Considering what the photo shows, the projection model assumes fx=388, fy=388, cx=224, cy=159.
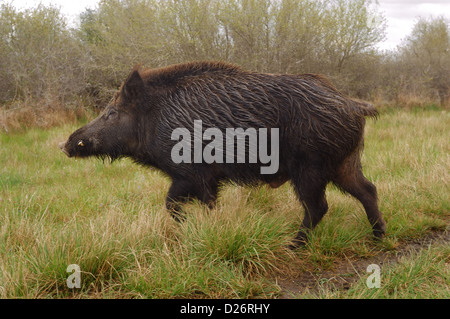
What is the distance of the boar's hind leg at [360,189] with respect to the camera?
347 cm

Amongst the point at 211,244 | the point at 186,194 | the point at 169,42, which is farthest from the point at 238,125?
the point at 169,42

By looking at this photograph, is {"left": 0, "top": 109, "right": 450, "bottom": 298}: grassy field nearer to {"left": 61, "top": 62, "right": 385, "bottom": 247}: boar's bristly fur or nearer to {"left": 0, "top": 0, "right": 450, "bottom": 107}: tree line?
{"left": 61, "top": 62, "right": 385, "bottom": 247}: boar's bristly fur

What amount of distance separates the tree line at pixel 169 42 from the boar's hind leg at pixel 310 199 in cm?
601

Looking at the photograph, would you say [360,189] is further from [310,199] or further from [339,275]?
[339,275]

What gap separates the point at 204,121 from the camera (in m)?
3.42

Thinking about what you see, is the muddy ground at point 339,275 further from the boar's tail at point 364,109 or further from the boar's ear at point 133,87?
the boar's ear at point 133,87

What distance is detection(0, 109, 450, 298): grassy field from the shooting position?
259 centimetres

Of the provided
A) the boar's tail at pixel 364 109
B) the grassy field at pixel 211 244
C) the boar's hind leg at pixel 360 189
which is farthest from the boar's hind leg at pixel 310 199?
the boar's tail at pixel 364 109

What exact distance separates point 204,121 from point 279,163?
0.75 m

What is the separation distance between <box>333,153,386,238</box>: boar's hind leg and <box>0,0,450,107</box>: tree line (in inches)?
228

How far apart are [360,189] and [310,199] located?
21.9 inches

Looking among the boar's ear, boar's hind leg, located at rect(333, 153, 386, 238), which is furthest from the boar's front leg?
boar's hind leg, located at rect(333, 153, 386, 238)

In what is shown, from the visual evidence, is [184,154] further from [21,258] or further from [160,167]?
[21,258]

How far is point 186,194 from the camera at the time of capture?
3.52 m
